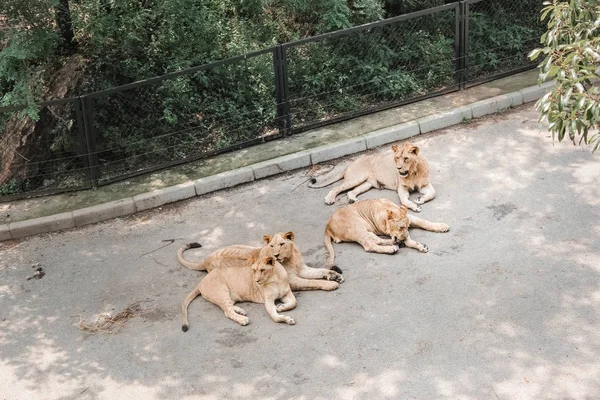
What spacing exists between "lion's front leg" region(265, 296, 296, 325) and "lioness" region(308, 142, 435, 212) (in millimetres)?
2503

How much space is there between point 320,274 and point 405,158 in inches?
88.2

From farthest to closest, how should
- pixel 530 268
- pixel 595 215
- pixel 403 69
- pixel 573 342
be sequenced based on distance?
pixel 403 69 → pixel 595 215 → pixel 530 268 → pixel 573 342

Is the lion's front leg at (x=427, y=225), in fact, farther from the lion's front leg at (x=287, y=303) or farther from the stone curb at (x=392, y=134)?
the stone curb at (x=392, y=134)

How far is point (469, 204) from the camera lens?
10250 millimetres

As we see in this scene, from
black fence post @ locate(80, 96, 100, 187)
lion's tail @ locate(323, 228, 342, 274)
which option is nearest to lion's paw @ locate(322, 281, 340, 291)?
lion's tail @ locate(323, 228, 342, 274)

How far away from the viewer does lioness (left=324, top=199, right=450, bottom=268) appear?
9391 mm

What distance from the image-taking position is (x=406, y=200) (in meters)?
10.4

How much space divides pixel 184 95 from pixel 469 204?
4.77 meters

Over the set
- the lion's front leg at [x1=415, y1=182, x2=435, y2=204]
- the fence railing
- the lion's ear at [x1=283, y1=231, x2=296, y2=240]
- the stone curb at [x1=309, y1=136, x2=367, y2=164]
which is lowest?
the lion's front leg at [x1=415, y1=182, x2=435, y2=204]

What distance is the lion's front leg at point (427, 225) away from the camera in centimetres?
966

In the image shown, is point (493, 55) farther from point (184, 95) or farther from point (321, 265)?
point (321, 265)

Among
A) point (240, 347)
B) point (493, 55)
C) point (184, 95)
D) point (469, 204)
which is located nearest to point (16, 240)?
point (184, 95)

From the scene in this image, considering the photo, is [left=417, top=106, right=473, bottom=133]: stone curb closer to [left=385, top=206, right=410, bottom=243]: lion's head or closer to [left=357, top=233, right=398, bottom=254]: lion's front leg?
[left=385, top=206, right=410, bottom=243]: lion's head

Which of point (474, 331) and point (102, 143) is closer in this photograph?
point (474, 331)
